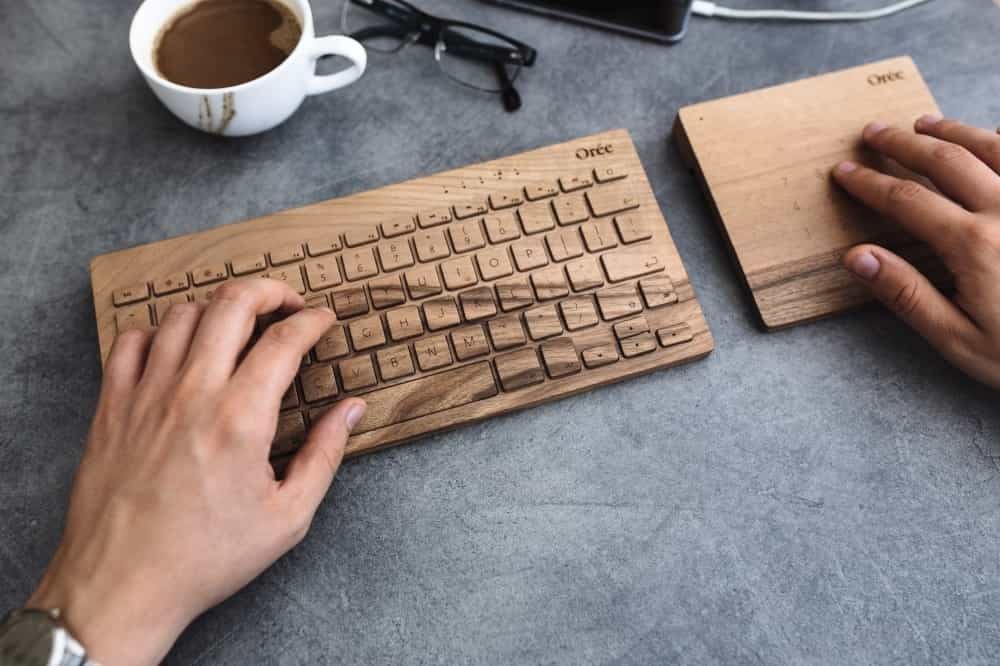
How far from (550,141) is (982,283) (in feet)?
1.43

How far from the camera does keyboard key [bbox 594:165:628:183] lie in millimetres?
747

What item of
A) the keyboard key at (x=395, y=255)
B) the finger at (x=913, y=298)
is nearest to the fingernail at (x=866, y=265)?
the finger at (x=913, y=298)

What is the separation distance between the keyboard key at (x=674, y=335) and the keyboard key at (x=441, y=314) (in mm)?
188

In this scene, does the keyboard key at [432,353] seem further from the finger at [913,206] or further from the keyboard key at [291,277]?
the finger at [913,206]

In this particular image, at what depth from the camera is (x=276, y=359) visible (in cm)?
62

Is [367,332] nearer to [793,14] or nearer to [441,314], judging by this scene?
[441,314]

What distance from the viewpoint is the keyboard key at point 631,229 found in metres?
0.72

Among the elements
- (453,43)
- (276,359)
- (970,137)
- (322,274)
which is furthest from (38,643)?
(970,137)

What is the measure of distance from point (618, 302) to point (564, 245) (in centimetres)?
8

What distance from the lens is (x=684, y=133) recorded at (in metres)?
0.78

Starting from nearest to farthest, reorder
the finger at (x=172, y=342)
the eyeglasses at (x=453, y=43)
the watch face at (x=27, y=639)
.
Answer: the watch face at (x=27, y=639) → the finger at (x=172, y=342) → the eyeglasses at (x=453, y=43)

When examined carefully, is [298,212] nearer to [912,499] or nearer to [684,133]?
[684,133]

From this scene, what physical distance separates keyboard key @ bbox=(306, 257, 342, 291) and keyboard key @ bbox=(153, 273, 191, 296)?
0.11 meters

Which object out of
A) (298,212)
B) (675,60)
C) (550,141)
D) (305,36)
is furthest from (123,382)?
(675,60)
